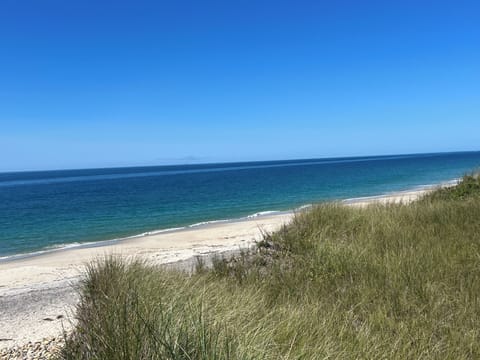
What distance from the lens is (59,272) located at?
12.0 meters

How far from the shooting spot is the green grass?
9.82 feet

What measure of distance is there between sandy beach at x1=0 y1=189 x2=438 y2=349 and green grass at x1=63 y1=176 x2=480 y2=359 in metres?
0.78

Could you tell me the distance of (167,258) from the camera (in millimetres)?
12539

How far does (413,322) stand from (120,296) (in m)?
3.10

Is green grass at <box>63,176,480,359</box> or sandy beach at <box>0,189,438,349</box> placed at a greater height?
green grass at <box>63,176,480,359</box>

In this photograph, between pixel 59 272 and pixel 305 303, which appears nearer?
pixel 305 303

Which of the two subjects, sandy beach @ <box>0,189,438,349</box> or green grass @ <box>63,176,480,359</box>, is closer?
green grass @ <box>63,176,480,359</box>

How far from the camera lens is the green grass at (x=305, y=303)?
299 cm

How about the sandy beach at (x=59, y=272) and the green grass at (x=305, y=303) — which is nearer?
the green grass at (x=305, y=303)

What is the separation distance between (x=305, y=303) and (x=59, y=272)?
396 inches

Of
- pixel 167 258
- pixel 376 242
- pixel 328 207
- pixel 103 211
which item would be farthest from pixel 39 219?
pixel 376 242

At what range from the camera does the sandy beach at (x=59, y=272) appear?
21.7 ft

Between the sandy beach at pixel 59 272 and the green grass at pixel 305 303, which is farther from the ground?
the green grass at pixel 305 303

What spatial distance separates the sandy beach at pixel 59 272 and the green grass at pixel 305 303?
78cm
